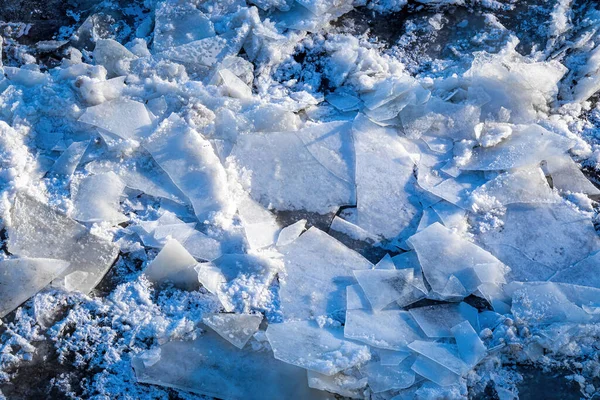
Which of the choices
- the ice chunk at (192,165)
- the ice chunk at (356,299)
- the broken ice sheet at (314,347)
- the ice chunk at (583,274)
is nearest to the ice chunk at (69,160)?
the ice chunk at (192,165)

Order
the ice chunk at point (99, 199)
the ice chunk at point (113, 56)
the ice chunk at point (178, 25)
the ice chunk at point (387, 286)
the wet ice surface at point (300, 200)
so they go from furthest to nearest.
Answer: the ice chunk at point (178, 25) → the ice chunk at point (113, 56) → the ice chunk at point (99, 199) → the ice chunk at point (387, 286) → the wet ice surface at point (300, 200)

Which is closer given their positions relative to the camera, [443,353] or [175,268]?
[443,353]

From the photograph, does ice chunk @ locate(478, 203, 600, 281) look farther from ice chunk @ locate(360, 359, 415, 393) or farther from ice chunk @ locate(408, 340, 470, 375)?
ice chunk @ locate(360, 359, 415, 393)

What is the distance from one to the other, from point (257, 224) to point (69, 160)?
0.87m

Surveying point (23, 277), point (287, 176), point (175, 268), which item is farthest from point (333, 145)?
point (23, 277)

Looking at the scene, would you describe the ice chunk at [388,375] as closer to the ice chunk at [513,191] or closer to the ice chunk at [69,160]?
the ice chunk at [513,191]

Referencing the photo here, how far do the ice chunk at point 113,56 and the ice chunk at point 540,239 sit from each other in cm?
182

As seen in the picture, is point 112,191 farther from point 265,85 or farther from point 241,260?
point 265,85

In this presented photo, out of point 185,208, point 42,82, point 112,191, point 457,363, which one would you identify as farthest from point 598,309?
point 42,82

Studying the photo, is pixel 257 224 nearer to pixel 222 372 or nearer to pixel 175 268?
pixel 175 268

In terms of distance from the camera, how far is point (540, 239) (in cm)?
260

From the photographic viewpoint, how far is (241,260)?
2.50 m

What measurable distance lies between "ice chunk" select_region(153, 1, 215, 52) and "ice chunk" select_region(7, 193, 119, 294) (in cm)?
104

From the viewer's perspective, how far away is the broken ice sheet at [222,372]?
2.22 meters
